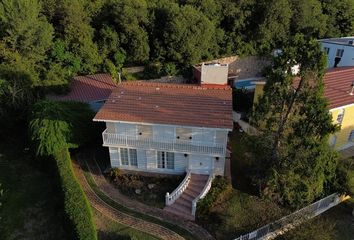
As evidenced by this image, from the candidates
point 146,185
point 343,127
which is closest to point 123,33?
point 146,185

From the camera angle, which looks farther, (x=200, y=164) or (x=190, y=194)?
(x=200, y=164)

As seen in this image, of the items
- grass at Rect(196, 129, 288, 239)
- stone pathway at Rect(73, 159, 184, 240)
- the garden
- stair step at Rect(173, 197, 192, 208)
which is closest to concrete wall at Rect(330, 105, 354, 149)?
grass at Rect(196, 129, 288, 239)

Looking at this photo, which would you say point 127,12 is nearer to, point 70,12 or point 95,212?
point 70,12

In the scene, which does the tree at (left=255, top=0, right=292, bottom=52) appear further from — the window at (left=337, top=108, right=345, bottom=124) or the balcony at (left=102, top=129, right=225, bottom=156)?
the balcony at (left=102, top=129, right=225, bottom=156)

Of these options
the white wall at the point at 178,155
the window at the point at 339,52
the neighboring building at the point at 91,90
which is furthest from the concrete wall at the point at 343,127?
the window at the point at 339,52

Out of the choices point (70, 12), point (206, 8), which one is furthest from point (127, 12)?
point (206, 8)

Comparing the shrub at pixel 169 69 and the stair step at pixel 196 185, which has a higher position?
the shrub at pixel 169 69

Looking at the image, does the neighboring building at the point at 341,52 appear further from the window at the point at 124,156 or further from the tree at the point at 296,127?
the window at the point at 124,156

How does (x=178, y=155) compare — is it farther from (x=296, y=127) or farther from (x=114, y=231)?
(x=296, y=127)
